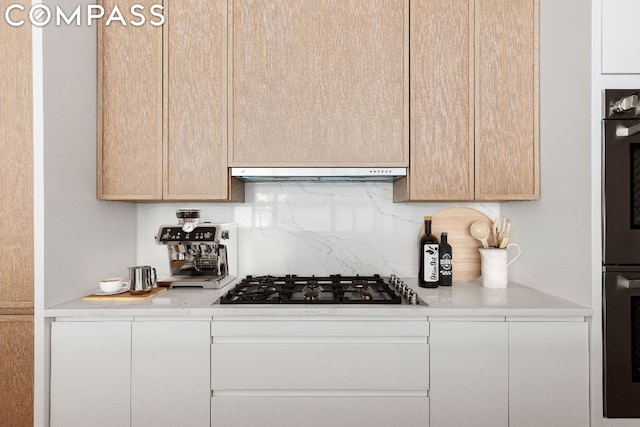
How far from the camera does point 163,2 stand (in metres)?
1.90

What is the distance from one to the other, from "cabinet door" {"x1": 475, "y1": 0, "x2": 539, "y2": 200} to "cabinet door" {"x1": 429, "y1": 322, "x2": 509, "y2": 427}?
690mm

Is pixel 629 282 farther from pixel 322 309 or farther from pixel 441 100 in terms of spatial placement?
pixel 322 309

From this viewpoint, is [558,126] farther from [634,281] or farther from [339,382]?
[339,382]

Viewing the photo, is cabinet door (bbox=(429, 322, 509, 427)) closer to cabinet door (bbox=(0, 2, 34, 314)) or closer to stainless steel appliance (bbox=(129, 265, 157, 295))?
stainless steel appliance (bbox=(129, 265, 157, 295))

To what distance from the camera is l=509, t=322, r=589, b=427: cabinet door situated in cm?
157

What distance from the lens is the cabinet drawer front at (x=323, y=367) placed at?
1573 mm

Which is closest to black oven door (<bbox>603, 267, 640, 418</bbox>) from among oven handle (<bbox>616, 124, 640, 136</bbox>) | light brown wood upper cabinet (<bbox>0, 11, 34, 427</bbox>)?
oven handle (<bbox>616, 124, 640, 136</bbox>)

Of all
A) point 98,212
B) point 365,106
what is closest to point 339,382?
point 365,106

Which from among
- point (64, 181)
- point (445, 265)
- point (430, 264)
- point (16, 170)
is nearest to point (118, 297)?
point (64, 181)

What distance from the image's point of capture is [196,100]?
1.89 m

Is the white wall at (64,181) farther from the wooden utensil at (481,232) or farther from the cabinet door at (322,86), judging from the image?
the wooden utensil at (481,232)

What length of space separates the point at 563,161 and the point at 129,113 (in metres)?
2.06

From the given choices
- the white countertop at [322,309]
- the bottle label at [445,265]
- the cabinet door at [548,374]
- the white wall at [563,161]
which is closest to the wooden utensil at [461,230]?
the bottle label at [445,265]

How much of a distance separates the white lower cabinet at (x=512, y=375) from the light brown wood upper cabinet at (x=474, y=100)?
65cm
